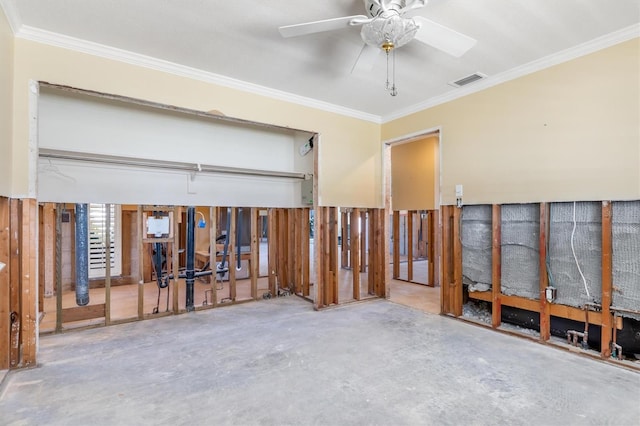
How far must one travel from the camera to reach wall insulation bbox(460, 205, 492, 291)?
3893 mm

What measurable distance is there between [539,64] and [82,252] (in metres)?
5.88

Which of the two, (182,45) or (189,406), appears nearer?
(189,406)

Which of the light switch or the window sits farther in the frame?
the window

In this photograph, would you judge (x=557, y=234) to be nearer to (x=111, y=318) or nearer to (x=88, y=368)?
(x=88, y=368)

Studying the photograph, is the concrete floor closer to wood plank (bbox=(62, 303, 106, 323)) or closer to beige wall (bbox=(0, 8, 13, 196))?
wood plank (bbox=(62, 303, 106, 323))

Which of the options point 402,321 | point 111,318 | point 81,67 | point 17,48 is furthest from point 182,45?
point 402,321

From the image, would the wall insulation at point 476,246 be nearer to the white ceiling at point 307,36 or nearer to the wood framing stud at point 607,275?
the wood framing stud at point 607,275

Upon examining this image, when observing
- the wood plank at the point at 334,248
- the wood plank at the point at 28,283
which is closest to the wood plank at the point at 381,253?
the wood plank at the point at 334,248

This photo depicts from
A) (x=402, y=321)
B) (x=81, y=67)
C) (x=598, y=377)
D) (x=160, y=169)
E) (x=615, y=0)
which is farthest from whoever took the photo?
(x=160, y=169)

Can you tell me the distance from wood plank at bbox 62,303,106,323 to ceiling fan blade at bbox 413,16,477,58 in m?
4.62

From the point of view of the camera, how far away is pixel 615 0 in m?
2.45

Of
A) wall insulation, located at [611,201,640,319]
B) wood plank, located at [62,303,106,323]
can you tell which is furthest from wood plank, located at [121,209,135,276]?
wall insulation, located at [611,201,640,319]

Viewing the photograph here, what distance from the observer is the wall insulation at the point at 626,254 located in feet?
9.21

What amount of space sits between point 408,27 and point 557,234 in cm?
261
